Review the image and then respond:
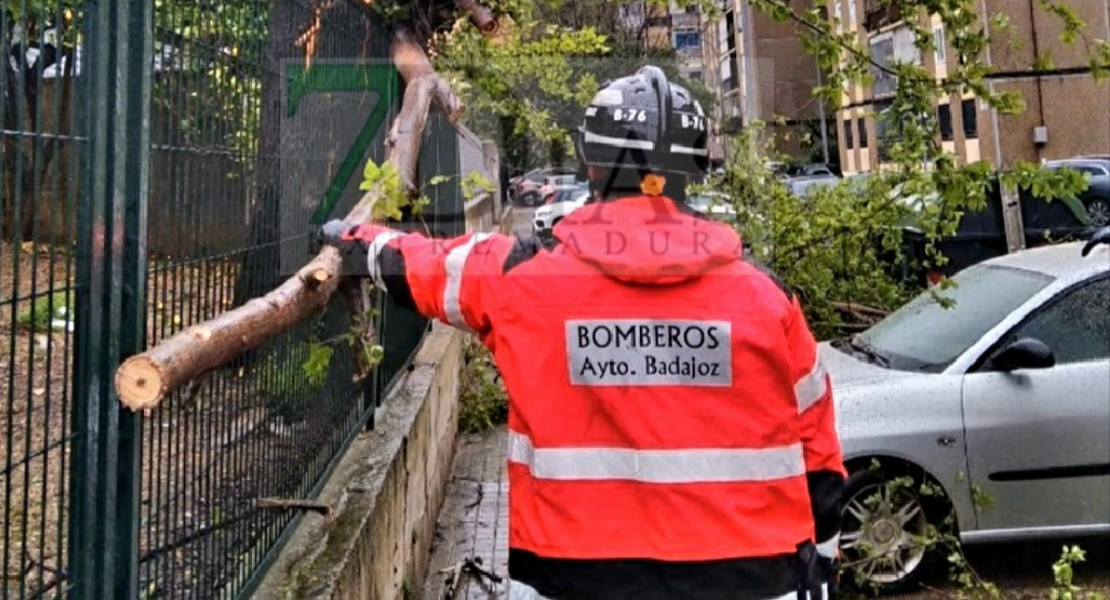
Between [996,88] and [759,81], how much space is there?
146 inches

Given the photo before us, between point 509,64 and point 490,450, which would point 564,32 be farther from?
point 490,450

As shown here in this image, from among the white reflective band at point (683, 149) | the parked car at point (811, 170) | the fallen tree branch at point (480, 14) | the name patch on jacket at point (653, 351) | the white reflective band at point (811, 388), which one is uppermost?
the fallen tree branch at point (480, 14)

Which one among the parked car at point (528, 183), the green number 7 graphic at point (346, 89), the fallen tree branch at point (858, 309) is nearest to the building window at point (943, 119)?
the fallen tree branch at point (858, 309)

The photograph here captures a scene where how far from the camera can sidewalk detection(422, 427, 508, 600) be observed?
502 centimetres

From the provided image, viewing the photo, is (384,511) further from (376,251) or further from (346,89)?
(376,251)

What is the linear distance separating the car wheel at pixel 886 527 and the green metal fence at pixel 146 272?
2657 mm

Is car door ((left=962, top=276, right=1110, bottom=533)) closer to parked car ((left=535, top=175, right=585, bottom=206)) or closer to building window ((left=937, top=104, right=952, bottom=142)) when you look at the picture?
building window ((left=937, top=104, right=952, bottom=142))

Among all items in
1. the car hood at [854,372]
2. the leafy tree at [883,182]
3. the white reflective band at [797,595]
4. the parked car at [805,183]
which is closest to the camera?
the white reflective band at [797,595]

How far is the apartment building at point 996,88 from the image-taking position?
18.2 feet

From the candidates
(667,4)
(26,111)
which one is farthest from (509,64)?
(26,111)

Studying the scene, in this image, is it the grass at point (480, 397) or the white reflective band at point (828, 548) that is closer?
the white reflective band at point (828, 548)

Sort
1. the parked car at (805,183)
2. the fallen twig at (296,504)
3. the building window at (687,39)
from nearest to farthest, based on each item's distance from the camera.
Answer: the fallen twig at (296,504) < the parked car at (805,183) < the building window at (687,39)

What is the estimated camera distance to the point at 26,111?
5.82 feet

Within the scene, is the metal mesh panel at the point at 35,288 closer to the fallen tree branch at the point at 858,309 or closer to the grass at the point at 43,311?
the grass at the point at 43,311
